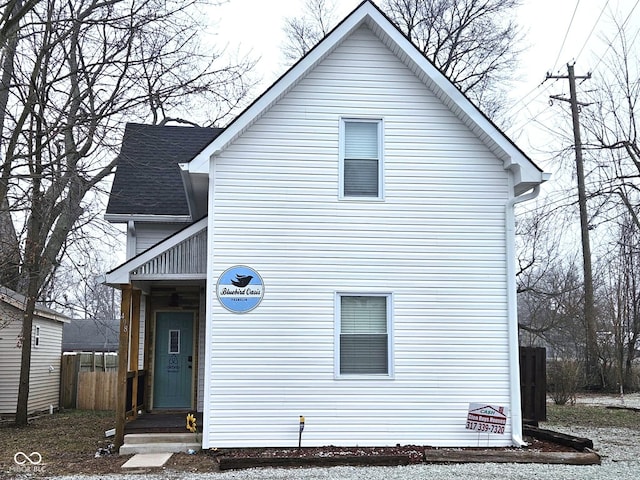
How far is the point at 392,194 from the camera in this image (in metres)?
11.9

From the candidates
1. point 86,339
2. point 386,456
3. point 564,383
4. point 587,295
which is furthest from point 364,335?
point 86,339

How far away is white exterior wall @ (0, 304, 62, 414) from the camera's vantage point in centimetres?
1942

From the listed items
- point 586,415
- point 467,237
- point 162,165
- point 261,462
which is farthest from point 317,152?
point 586,415

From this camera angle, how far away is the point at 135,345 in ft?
45.7

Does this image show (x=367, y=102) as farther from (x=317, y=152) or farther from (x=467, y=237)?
(x=467, y=237)

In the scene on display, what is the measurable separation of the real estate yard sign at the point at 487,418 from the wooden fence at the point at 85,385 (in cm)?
1329

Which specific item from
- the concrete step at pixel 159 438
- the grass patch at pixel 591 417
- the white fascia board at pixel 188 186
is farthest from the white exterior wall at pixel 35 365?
the grass patch at pixel 591 417

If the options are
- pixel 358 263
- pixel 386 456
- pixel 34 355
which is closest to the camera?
pixel 386 456

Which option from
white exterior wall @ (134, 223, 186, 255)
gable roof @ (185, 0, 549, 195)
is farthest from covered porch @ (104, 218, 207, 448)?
gable roof @ (185, 0, 549, 195)

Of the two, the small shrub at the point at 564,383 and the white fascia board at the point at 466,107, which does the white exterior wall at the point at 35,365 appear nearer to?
the white fascia board at the point at 466,107

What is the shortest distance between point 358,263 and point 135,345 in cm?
499

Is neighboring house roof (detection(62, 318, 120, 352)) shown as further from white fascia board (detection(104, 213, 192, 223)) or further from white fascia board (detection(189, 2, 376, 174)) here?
white fascia board (detection(189, 2, 376, 174))

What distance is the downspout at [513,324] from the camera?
11.5 metres

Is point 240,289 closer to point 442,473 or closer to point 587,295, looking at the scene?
point 442,473
